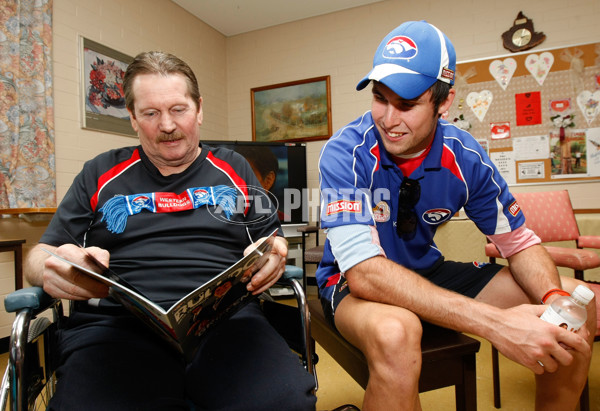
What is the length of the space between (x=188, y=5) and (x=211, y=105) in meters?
1.02

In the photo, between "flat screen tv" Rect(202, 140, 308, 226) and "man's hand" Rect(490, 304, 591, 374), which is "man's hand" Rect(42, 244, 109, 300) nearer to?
"man's hand" Rect(490, 304, 591, 374)

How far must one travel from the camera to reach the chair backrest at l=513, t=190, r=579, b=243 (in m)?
2.21

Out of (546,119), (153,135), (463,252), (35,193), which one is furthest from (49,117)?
(546,119)

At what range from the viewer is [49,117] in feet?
8.37

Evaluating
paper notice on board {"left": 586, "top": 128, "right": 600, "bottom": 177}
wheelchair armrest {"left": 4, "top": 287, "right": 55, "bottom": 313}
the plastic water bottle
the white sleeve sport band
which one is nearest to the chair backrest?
paper notice on board {"left": 586, "top": 128, "right": 600, "bottom": 177}

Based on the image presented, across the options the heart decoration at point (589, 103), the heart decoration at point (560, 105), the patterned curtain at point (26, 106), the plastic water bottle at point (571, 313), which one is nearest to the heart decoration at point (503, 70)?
the heart decoration at point (560, 105)

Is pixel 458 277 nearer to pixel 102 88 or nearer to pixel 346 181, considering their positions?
pixel 346 181

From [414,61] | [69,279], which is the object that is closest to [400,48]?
[414,61]

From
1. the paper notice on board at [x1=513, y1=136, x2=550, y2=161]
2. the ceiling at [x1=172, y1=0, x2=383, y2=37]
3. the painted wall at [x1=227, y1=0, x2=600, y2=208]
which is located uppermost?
the ceiling at [x1=172, y1=0, x2=383, y2=37]

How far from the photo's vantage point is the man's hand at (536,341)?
31.8 inches

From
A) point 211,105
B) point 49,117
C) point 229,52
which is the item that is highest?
point 229,52

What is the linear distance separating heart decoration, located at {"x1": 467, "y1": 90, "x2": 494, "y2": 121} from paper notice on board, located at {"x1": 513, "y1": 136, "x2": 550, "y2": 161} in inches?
14.6

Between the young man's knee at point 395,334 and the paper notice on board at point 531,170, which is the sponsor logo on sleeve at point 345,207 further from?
the paper notice on board at point 531,170

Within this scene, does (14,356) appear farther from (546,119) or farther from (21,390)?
(546,119)
